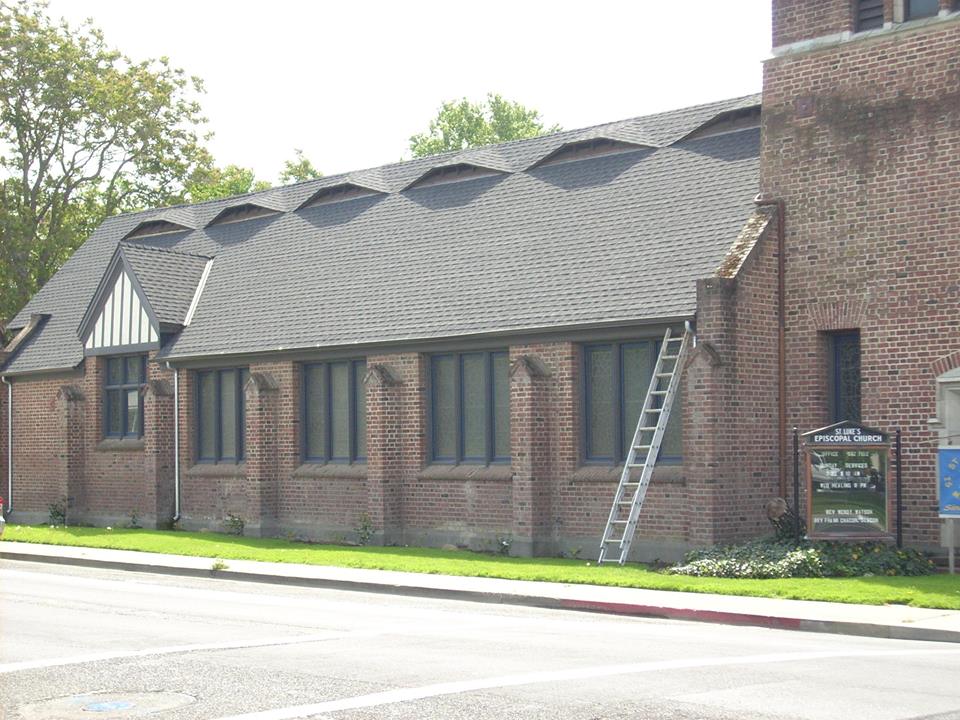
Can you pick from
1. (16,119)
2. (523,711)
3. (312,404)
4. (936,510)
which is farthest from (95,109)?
(523,711)

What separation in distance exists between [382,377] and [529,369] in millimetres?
3900

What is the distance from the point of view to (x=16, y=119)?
164 feet

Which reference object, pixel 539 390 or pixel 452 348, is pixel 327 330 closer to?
pixel 452 348

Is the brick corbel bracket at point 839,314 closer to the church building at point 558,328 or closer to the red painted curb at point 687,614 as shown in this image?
the church building at point 558,328

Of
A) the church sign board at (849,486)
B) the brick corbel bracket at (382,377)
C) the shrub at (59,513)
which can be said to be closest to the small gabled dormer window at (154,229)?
the shrub at (59,513)

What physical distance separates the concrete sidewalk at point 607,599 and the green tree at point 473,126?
184ft

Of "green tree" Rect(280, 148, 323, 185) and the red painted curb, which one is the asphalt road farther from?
"green tree" Rect(280, 148, 323, 185)

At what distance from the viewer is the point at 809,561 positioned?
19.5 m

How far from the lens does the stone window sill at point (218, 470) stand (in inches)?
1195

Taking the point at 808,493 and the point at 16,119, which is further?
the point at 16,119

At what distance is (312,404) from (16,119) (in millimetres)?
26787

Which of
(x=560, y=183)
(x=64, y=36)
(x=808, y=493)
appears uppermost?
(x=64, y=36)

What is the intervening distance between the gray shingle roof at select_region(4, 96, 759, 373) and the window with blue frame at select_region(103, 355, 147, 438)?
1.46m

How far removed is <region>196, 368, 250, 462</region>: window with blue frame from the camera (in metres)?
30.8
